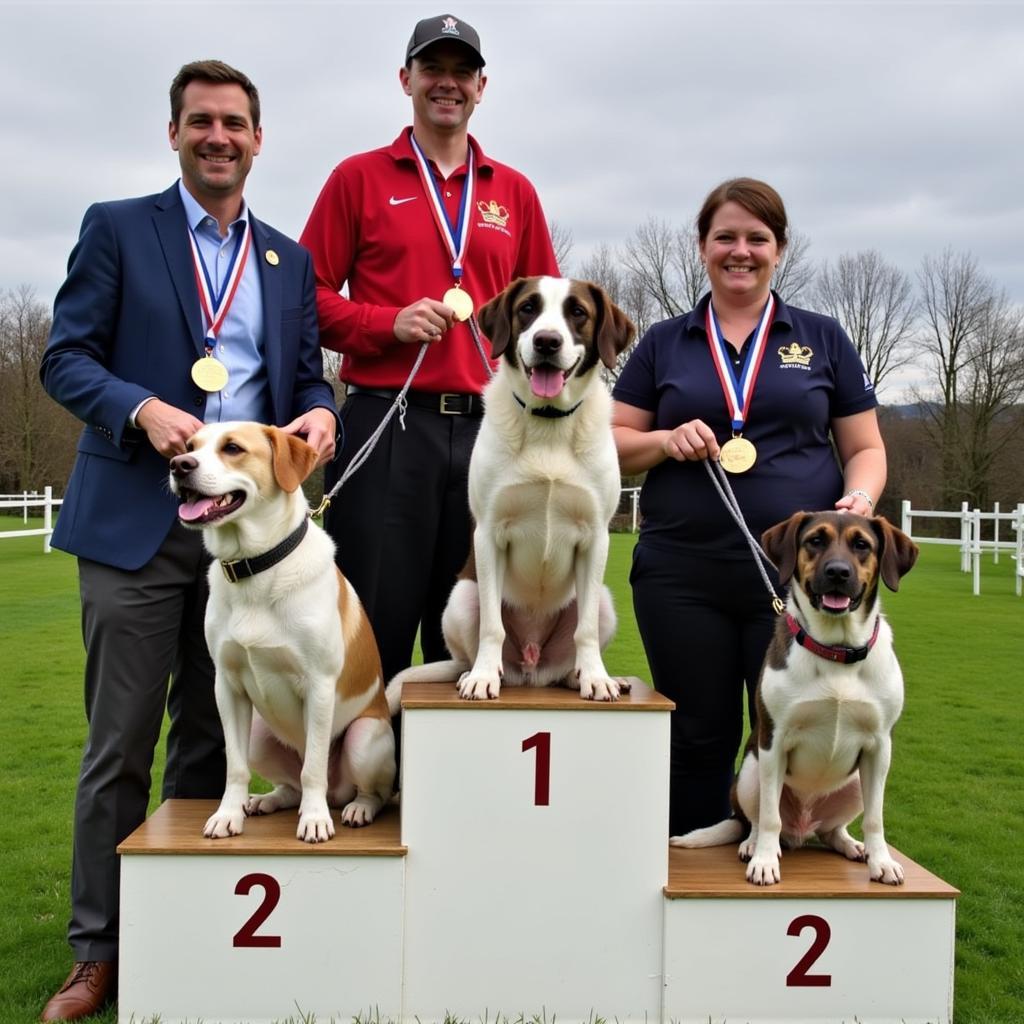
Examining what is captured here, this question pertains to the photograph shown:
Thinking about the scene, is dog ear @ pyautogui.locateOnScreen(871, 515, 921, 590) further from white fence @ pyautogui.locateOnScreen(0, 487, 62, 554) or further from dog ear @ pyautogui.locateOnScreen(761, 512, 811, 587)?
white fence @ pyautogui.locateOnScreen(0, 487, 62, 554)

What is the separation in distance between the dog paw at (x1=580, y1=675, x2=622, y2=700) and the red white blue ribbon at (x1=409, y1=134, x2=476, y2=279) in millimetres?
1694

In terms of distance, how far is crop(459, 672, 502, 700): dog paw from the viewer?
3.29 meters

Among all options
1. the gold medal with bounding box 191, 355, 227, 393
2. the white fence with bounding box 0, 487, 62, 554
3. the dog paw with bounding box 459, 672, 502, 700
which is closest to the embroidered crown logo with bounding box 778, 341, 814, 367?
the dog paw with bounding box 459, 672, 502, 700

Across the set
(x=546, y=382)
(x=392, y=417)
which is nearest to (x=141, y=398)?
(x=392, y=417)

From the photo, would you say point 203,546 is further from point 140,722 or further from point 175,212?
point 175,212

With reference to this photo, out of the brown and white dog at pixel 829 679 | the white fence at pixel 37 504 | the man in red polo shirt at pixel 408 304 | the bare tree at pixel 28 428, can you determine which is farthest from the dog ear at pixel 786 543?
the bare tree at pixel 28 428

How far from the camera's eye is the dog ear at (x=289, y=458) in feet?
10.3

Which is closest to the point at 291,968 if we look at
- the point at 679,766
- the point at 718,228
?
the point at 679,766

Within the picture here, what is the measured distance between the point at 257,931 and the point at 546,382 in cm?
193

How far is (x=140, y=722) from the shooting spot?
3404 mm

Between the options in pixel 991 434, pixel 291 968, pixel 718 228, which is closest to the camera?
pixel 291 968

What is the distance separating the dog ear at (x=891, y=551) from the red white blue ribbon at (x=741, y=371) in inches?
27.4

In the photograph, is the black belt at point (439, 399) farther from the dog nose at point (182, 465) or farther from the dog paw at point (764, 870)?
the dog paw at point (764, 870)

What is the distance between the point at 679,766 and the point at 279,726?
5.35 ft
